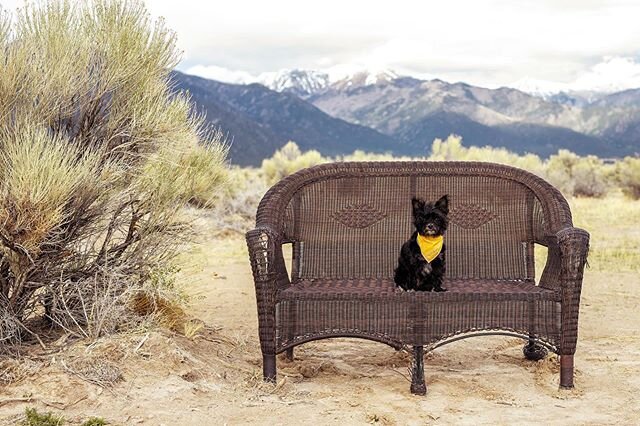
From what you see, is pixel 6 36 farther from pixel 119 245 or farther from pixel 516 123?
pixel 516 123

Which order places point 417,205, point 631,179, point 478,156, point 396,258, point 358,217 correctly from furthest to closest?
point 478,156 < point 631,179 < point 358,217 < point 396,258 < point 417,205

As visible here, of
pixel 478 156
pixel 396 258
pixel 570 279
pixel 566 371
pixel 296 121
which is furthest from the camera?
pixel 296 121

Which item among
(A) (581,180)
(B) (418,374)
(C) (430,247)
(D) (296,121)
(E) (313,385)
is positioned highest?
(D) (296,121)

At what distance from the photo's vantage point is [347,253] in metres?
6.71

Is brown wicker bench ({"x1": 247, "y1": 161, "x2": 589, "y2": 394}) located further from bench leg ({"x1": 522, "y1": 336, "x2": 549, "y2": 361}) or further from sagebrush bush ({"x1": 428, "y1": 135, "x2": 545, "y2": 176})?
sagebrush bush ({"x1": 428, "y1": 135, "x2": 545, "y2": 176})

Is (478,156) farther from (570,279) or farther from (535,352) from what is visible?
(570,279)

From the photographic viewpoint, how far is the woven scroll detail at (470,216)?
6.71 metres

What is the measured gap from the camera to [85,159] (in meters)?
5.80

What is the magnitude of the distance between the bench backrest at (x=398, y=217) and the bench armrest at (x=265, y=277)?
94cm

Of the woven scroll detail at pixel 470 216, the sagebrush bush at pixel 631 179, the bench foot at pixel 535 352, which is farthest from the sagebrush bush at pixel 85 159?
the sagebrush bush at pixel 631 179

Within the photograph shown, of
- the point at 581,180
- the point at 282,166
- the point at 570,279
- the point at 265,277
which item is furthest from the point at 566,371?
the point at 581,180

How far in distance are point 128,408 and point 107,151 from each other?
202 centimetres

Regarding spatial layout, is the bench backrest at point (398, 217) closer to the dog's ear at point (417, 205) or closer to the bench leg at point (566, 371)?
the dog's ear at point (417, 205)

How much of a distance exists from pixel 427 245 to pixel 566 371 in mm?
1257
